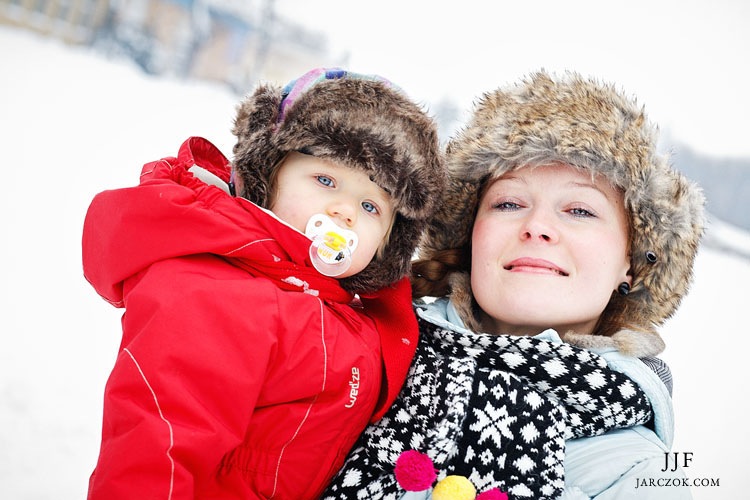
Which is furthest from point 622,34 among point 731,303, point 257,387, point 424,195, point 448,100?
point 257,387

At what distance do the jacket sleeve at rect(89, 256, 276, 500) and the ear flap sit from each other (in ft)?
0.89

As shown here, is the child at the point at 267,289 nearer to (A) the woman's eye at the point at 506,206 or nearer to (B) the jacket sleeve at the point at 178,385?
(B) the jacket sleeve at the point at 178,385

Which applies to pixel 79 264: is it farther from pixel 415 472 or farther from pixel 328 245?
pixel 415 472

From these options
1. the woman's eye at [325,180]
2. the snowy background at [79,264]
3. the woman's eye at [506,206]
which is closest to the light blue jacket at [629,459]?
the woman's eye at [506,206]

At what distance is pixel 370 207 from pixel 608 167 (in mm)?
612

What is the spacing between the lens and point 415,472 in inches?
48.6

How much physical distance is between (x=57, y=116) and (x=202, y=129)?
823mm

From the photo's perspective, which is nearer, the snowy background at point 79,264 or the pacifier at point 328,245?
the pacifier at point 328,245

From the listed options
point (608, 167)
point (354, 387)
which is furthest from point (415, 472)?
point (608, 167)

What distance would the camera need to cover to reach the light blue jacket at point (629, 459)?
1207 mm

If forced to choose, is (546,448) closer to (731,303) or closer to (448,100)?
(731,303)

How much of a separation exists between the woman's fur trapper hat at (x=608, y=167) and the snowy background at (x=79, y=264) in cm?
23

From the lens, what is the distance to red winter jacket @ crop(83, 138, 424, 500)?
996 mm

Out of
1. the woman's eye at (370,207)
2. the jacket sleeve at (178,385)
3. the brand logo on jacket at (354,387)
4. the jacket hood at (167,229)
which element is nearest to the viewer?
the jacket sleeve at (178,385)
